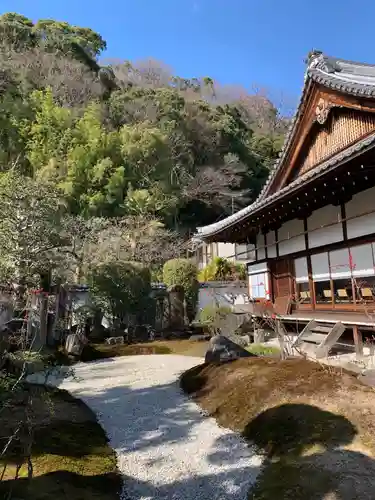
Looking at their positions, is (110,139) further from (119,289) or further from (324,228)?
(324,228)

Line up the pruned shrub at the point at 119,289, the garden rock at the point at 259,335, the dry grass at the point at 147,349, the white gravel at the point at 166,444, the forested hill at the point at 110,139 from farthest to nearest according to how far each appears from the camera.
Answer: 1. the forested hill at the point at 110,139
2. the pruned shrub at the point at 119,289
3. the garden rock at the point at 259,335
4. the dry grass at the point at 147,349
5. the white gravel at the point at 166,444

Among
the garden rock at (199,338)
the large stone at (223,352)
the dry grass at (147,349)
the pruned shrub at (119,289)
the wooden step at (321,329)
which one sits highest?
the pruned shrub at (119,289)

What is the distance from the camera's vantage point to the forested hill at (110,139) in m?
23.3

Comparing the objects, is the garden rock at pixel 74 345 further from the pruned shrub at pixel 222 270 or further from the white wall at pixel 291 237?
the pruned shrub at pixel 222 270

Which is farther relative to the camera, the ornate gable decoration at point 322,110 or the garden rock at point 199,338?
the garden rock at point 199,338

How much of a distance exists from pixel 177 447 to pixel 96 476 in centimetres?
98

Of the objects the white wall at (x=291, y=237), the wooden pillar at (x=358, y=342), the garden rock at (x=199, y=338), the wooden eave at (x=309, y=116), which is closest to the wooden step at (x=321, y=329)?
the wooden pillar at (x=358, y=342)

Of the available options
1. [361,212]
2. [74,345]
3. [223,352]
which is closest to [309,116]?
[361,212]

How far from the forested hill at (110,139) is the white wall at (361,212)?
1582 cm

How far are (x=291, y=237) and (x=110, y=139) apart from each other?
18.5 metres

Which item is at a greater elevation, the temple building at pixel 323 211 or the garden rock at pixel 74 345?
the temple building at pixel 323 211

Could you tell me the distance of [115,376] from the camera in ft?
24.7

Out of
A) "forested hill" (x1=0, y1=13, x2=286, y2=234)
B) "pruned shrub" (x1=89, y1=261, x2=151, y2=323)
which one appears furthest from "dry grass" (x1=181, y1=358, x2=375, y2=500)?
"forested hill" (x1=0, y1=13, x2=286, y2=234)

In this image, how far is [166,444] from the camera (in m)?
4.05
